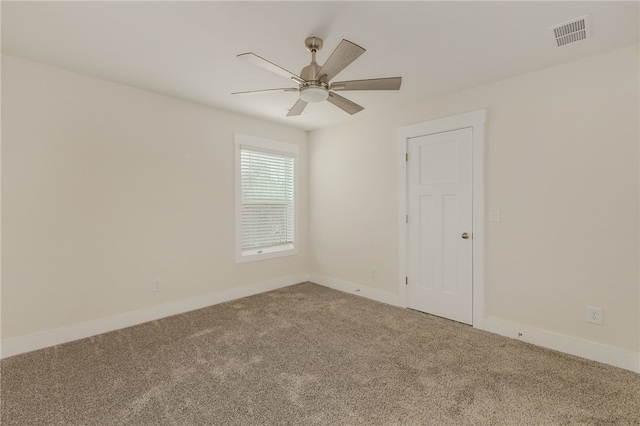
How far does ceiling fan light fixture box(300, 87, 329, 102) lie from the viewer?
2047 millimetres

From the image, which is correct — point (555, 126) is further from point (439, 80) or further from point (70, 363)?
point (70, 363)

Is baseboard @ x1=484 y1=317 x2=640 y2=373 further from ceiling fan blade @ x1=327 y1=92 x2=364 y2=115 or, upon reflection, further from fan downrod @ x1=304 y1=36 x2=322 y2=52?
fan downrod @ x1=304 y1=36 x2=322 y2=52

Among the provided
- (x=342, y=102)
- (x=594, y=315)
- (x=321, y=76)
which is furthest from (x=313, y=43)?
(x=594, y=315)

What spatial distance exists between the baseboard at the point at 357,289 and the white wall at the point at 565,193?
3.86 ft

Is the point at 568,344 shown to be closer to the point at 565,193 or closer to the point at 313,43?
the point at 565,193

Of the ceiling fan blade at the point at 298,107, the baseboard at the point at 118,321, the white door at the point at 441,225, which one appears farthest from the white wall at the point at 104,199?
the white door at the point at 441,225

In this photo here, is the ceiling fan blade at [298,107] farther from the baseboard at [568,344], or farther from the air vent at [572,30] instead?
the baseboard at [568,344]

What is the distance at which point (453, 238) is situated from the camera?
3.25m

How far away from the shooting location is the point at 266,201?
14.3 ft

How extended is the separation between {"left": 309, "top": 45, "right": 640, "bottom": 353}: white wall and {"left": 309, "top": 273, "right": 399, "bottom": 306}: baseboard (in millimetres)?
1178

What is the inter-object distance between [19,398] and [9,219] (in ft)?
4.74

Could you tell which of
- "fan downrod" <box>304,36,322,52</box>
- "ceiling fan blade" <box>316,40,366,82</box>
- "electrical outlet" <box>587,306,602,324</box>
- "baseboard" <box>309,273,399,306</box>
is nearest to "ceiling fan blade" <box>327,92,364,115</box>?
"ceiling fan blade" <box>316,40,366,82</box>

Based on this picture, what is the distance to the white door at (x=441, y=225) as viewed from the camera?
3135mm

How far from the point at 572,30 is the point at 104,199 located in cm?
423
